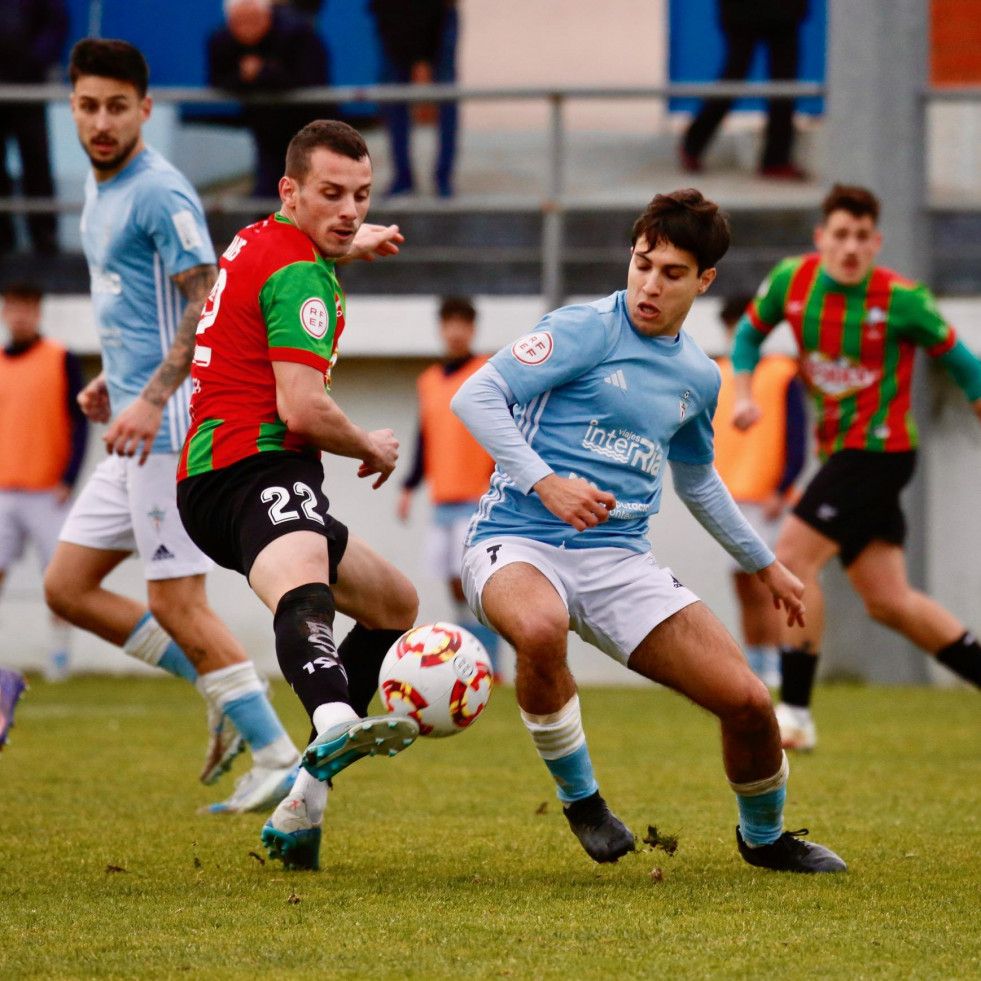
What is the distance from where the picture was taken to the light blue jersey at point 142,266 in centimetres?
537

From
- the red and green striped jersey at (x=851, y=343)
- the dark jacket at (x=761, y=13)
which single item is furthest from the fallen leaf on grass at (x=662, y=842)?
the dark jacket at (x=761, y=13)

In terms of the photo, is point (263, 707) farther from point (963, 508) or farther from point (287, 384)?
point (963, 508)

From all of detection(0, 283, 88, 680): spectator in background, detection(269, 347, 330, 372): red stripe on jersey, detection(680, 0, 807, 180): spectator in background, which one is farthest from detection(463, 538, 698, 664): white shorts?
detection(680, 0, 807, 180): spectator in background

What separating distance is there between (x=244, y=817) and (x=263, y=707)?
15.5 inches

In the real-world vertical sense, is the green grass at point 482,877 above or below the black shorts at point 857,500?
below

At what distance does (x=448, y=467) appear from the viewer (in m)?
11.3

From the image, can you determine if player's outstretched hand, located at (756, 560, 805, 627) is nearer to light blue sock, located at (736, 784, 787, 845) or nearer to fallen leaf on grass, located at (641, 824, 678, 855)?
light blue sock, located at (736, 784, 787, 845)

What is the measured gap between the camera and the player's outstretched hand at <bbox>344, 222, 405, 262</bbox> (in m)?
4.78

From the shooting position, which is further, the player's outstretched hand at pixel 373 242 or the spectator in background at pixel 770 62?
the spectator in background at pixel 770 62

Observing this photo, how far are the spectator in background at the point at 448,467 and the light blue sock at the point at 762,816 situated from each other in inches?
261

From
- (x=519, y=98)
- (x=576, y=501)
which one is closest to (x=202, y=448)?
(x=576, y=501)

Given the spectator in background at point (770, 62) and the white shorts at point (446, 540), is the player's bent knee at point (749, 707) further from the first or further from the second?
the spectator in background at point (770, 62)

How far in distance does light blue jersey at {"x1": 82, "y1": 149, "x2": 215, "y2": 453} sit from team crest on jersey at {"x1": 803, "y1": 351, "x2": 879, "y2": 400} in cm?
307

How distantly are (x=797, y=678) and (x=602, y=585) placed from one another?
324cm
